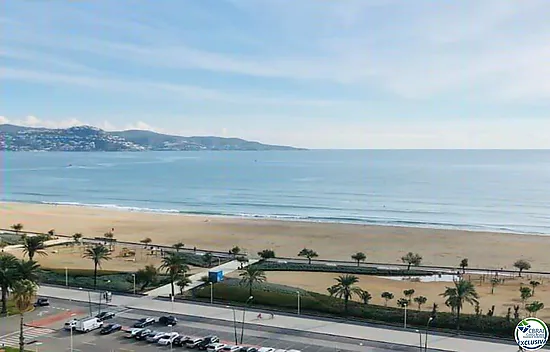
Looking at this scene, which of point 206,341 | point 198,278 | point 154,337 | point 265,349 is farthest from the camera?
point 198,278

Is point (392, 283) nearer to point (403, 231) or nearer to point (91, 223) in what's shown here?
point (403, 231)

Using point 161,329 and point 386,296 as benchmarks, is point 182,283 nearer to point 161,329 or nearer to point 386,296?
point 161,329

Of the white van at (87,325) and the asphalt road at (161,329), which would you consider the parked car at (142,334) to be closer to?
the asphalt road at (161,329)

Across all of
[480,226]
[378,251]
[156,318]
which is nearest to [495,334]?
[156,318]

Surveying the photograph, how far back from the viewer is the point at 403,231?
77812 mm

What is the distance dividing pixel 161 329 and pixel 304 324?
346 inches

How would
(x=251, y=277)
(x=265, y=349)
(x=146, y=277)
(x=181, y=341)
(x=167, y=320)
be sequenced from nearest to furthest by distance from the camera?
1. (x=265, y=349)
2. (x=181, y=341)
3. (x=167, y=320)
4. (x=251, y=277)
5. (x=146, y=277)

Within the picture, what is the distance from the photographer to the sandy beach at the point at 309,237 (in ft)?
202

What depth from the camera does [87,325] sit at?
32.4 metres

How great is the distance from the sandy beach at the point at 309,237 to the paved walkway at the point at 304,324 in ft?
78.6

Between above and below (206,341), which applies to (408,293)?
above

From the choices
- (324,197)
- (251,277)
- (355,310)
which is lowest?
(355,310)

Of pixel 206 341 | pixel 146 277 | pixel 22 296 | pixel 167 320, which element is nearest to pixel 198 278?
pixel 146 277

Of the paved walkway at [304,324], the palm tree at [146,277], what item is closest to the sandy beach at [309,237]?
the palm tree at [146,277]
